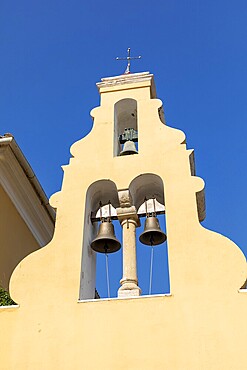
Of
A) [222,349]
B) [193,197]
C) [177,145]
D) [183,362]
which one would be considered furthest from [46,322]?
[177,145]

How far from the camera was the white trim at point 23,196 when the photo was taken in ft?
27.7

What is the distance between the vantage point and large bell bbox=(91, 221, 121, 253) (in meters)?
6.44

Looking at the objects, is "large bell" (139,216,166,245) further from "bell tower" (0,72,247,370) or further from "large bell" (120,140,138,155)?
"large bell" (120,140,138,155)

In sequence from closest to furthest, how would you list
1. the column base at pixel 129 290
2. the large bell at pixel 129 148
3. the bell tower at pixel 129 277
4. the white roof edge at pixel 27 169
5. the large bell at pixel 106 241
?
the bell tower at pixel 129 277
the column base at pixel 129 290
the large bell at pixel 106 241
the large bell at pixel 129 148
the white roof edge at pixel 27 169

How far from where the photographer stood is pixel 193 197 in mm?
6238

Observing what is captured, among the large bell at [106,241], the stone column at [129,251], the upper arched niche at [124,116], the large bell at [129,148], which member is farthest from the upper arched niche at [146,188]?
the upper arched niche at [124,116]

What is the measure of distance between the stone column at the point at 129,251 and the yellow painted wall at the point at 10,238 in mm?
2398

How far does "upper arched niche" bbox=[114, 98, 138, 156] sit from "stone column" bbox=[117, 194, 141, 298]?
1348 mm

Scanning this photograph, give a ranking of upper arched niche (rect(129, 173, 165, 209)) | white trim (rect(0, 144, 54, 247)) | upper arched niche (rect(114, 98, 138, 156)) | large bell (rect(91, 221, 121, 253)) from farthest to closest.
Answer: white trim (rect(0, 144, 54, 247)) < upper arched niche (rect(114, 98, 138, 156)) < upper arched niche (rect(129, 173, 165, 209)) < large bell (rect(91, 221, 121, 253))

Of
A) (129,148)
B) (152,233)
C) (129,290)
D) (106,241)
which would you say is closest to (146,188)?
(152,233)

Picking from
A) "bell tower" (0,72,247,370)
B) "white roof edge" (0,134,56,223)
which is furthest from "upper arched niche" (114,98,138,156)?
"white roof edge" (0,134,56,223)

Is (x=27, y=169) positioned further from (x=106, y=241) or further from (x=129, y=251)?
(x=129, y=251)

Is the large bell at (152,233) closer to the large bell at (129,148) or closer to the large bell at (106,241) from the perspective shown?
the large bell at (106,241)

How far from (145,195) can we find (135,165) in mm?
450
